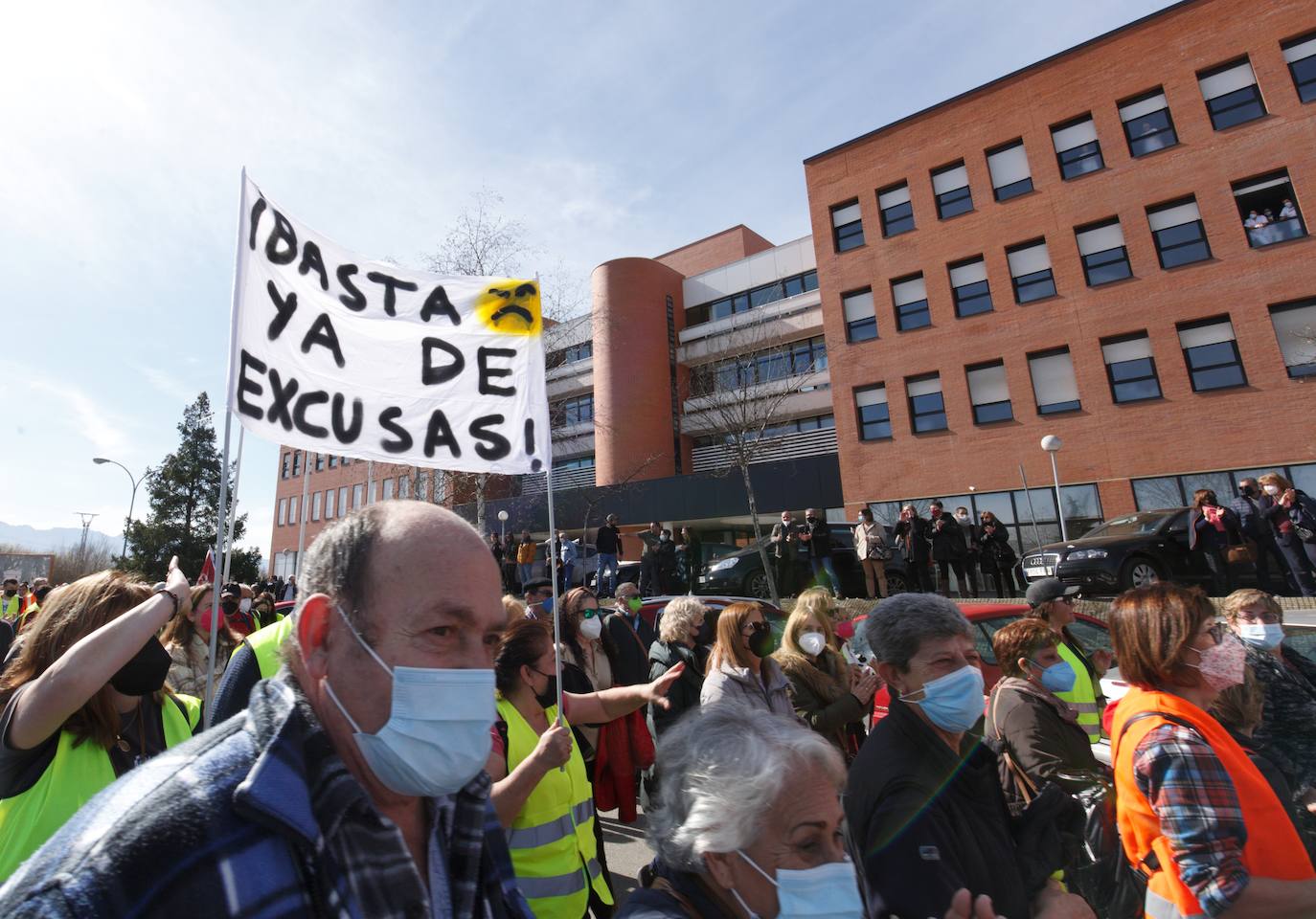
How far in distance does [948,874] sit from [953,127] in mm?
27293

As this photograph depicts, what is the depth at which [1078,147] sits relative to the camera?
22141 millimetres

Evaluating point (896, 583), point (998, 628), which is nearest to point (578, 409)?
point (896, 583)

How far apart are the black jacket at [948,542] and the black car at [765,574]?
99 cm

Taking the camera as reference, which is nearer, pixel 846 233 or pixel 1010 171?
pixel 1010 171

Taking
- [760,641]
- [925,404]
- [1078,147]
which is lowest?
[760,641]

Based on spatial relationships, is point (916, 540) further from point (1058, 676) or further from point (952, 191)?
point (952, 191)

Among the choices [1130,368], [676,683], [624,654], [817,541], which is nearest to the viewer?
[676,683]

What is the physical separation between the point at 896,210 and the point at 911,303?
3737 millimetres

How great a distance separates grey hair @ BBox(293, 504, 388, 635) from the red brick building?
2255cm

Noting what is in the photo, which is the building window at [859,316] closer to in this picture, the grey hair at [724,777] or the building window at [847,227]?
the building window at [847,227]

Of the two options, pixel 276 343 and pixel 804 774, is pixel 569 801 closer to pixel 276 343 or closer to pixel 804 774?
pixel 804 774

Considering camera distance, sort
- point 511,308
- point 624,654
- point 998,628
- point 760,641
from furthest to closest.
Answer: point 998,628, point 624,654, point 760,641, point 511,308

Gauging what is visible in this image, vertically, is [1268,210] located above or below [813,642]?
above

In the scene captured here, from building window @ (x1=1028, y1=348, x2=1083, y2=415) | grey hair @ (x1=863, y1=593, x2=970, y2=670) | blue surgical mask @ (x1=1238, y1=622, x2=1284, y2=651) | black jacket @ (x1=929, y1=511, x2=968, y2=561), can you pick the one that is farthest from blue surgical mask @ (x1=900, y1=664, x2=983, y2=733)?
building window @ (x1=1028, y1=348, x2=1083, y2=415)
